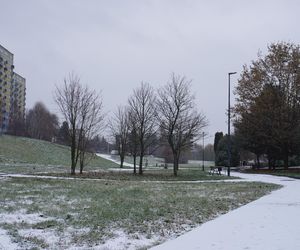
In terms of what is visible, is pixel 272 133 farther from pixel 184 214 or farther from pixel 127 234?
pixel 127 234

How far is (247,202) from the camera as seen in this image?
14.9 meters

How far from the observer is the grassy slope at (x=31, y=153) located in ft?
168

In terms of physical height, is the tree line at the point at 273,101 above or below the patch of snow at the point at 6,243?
above

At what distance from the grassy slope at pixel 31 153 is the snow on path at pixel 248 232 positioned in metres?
39.2

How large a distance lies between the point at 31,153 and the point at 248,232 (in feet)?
171

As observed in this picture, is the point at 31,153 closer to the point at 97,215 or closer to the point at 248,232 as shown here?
the point at 97,215

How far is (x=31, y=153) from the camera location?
5706 centimetres

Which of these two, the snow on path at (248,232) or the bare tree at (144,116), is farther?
the bare tree at (144,116)

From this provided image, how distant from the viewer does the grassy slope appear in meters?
51.1

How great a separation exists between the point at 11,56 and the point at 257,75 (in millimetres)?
97978

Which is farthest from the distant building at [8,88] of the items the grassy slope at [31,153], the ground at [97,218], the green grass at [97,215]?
the ground at [97,218]

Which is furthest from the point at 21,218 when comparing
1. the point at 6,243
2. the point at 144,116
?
the point at 144,116

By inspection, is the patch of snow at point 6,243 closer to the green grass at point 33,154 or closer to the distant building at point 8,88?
the green grass at point 33,154

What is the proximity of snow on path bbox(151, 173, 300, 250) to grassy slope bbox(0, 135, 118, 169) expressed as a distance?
39.2 meters
